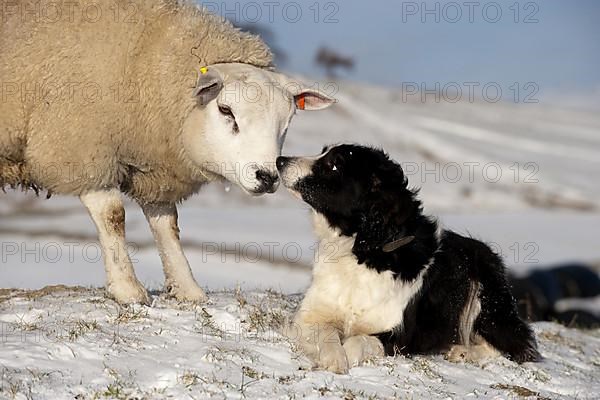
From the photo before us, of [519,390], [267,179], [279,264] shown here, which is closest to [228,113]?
[267,179]

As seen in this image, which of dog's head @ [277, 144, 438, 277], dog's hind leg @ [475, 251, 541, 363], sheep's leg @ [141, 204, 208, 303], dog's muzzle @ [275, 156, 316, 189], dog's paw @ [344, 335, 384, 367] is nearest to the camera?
dog's paw @ [344, 335, 384, 367]

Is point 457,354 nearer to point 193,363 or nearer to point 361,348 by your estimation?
point 361,348

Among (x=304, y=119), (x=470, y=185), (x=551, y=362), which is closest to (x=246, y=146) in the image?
(x=551, y=362)

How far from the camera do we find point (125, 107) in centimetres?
788

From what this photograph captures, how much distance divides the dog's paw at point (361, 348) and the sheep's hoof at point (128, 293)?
207cm

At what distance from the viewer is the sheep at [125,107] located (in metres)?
7.66

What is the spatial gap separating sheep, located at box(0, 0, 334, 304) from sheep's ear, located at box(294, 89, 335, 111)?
0.10 feet

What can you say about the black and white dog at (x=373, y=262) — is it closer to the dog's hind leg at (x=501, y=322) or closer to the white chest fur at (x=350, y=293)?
the white chest fur at (x=350, y=293)

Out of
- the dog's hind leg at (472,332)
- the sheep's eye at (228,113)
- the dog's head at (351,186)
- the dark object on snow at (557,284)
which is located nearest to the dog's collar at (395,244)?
the dog's head at (351,186)

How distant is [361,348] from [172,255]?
2812 millimetres

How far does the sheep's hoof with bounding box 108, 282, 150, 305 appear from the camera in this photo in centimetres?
764

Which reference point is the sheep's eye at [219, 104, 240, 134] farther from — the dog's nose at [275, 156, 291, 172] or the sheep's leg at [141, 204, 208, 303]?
the sheep's leg at [141, 204, 208, 303]

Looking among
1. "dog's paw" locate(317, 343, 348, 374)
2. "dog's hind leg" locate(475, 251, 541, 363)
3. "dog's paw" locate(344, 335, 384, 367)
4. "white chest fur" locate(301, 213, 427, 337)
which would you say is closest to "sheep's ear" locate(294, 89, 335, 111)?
"white chest fur" locate(301, 213, 427, 337)

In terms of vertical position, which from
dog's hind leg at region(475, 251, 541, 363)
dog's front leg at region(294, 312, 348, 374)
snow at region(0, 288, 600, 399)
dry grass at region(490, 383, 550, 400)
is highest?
dog's hind leg at region(475, 251, 541, 363)
